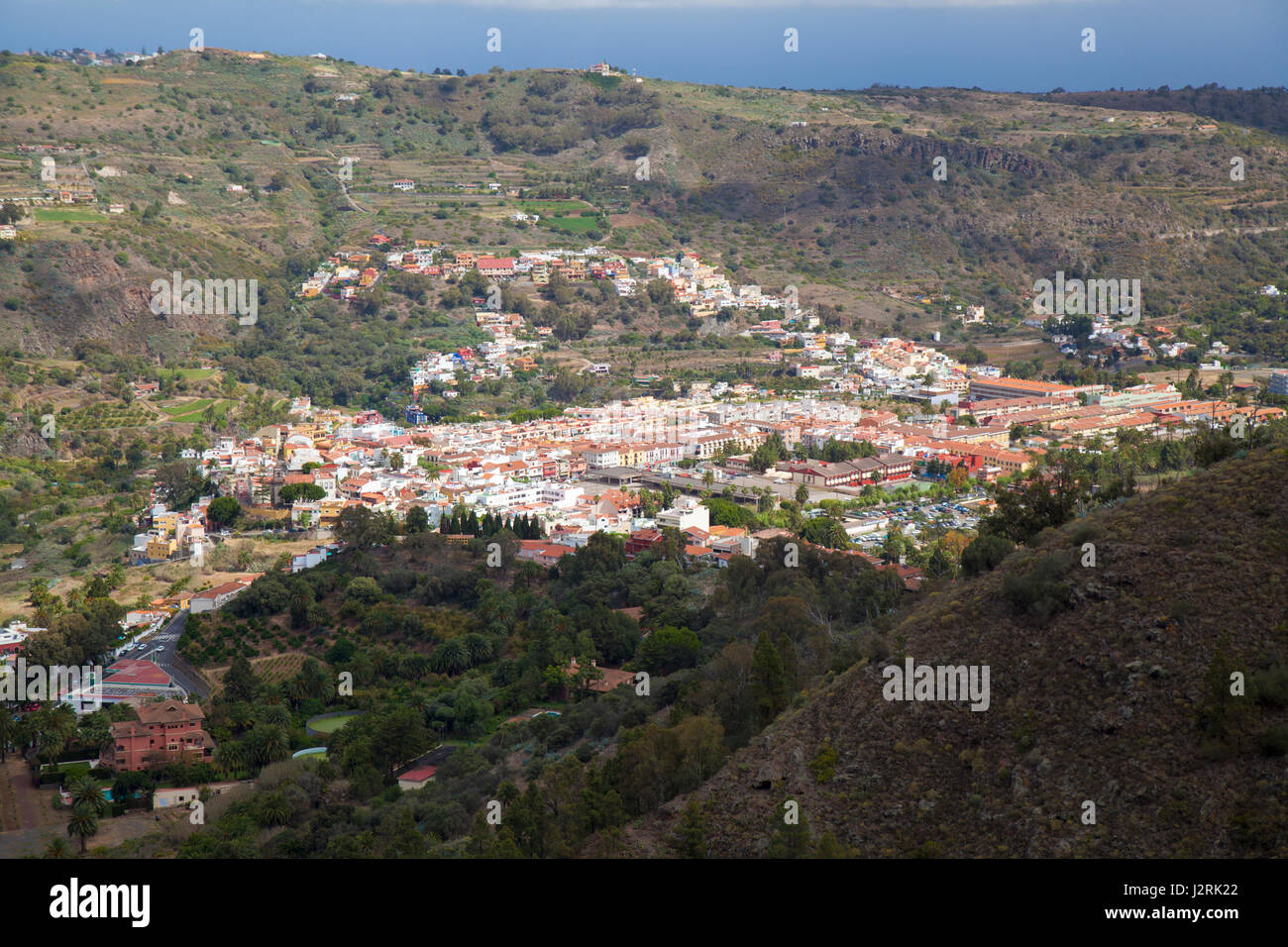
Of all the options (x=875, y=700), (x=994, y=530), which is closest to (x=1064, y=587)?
(x=875, y=700)

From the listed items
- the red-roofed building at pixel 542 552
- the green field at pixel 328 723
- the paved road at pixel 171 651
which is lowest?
the green field at pixel 328 723

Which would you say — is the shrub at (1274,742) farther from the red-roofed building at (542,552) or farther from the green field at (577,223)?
the green field at (577,223)

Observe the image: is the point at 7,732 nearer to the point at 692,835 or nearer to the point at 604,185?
the point at 692,835

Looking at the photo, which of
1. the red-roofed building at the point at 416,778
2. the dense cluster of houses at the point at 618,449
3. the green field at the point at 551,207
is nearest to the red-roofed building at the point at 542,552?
the dense cluster of houses at the point at 618,449

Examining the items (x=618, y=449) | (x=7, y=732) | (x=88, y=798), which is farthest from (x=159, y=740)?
(x=618, y=449)

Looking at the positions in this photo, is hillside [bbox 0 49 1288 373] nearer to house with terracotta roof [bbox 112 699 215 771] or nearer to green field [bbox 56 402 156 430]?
green field [bbox 56 402 156 430]

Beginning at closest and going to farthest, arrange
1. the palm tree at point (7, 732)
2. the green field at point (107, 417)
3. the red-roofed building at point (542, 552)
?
the palm tree at point (7, 732)
the red-roofed building at point (542, 552)
the green field at point (107, 417)
